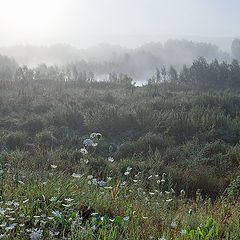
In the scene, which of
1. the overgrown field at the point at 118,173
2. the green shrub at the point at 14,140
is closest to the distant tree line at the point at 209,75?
the overgrown field at the point at 118,173

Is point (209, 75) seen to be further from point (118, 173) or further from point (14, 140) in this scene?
point (118, 173)

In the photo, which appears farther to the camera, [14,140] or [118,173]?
[14,140]

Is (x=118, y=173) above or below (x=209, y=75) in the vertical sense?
above

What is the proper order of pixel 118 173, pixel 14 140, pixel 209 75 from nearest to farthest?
pixel 118 173
pixel 14 140
pixel 209 75

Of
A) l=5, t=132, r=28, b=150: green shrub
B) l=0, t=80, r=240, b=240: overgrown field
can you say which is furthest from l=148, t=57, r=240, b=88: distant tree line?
l=5, t=132, r=28, b=150: green shrub

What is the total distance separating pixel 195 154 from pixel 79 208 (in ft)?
22.1

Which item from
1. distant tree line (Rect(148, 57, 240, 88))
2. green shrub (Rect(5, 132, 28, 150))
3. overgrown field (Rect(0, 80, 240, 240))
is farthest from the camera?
distant tree line (Rect(148, 57, 240, 88))

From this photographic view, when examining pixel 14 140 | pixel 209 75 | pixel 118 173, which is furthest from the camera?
pixel 209 75

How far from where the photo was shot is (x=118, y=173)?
716 cm

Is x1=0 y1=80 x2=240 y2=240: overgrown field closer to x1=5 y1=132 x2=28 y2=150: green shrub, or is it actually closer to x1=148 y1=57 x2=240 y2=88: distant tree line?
x1=5 y1=132 x2=28 y2=150: green shrub

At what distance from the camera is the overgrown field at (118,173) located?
3646 millimetres

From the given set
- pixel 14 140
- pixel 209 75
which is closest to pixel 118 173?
pixel 14 140

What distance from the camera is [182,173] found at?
Answer: 8.21 m

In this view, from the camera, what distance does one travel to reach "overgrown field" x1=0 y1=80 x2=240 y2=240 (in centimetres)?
365
